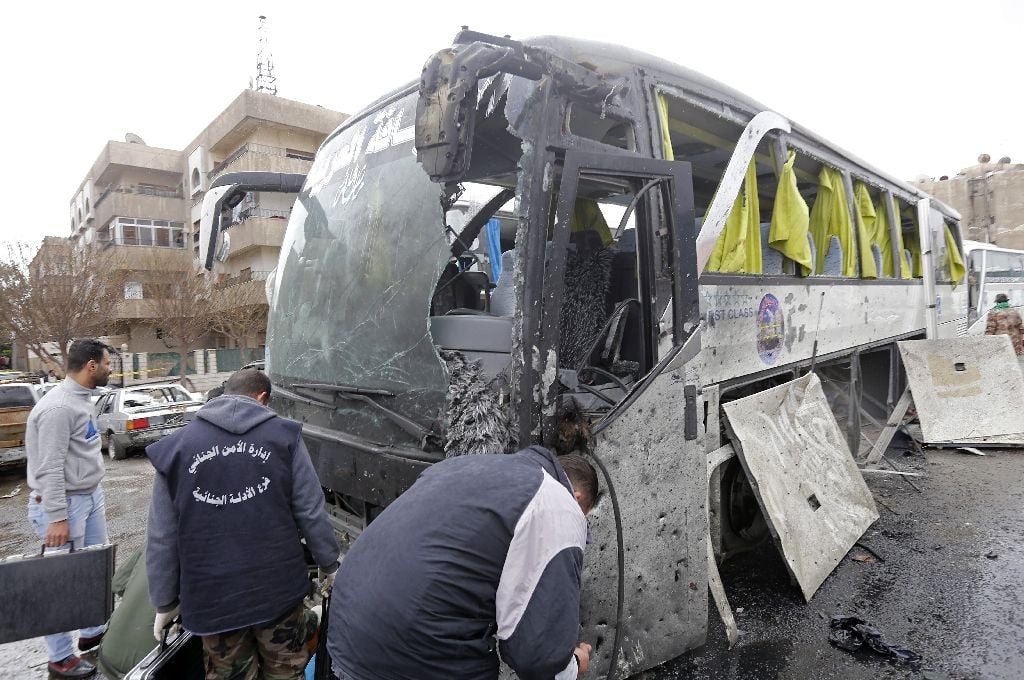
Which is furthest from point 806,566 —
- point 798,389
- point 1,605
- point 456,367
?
point 1,605

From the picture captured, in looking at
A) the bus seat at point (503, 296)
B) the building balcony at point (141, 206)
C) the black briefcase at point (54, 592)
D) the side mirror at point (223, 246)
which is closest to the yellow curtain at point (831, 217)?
the bus seat at point (503, 296)

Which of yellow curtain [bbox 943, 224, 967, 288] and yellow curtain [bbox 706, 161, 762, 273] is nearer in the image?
yellow curtain [bbox 706, 161, 762, 273]

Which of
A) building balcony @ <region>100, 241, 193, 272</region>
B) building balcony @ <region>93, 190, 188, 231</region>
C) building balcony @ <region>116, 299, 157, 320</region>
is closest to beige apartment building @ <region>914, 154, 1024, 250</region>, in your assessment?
building balcony @ <region>100, 241, 193, 272</region>

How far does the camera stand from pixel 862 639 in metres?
3.33

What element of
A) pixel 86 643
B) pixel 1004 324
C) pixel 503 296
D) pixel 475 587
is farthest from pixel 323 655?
pixel 1004 324

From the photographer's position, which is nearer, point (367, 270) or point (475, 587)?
point (475, 587)

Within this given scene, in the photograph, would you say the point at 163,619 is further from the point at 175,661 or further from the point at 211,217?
the point at 211,217

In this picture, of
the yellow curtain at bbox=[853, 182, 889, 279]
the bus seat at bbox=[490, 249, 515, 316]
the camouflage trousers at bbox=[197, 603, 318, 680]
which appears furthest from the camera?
the yellow curtain at bbox=[853, 182, 889, 279]

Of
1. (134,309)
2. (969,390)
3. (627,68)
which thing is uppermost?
(627,68)

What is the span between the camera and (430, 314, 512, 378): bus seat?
8.98ft

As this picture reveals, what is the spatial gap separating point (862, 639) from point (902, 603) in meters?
0.63

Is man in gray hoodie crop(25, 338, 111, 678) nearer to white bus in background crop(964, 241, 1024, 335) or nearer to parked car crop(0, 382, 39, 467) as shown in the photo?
parked car crop(0, 382, 39, 467)

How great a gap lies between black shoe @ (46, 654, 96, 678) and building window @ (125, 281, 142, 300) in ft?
89.6

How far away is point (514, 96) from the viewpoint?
2.61 meters
